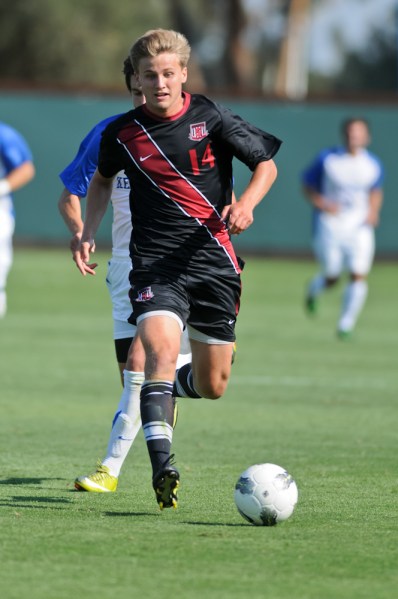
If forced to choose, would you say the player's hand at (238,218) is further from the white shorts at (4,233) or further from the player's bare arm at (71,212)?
the white shorts at (4,233)

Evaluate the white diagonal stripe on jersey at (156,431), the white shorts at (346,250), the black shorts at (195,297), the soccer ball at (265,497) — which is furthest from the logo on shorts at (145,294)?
the white shorts at (346,250)

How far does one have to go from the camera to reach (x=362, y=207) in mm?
17844

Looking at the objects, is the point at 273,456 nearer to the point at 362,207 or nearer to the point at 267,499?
the point at 267,499

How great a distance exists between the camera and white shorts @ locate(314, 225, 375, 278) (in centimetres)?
1712

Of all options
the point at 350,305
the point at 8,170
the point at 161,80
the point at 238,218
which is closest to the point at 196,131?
the point at 161,80

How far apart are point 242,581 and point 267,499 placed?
1036 millimetres

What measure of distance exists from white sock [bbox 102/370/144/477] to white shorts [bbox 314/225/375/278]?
10.4 m

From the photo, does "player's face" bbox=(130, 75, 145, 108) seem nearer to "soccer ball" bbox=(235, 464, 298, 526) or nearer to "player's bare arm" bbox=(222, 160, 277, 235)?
"player's bare arm" bbox=(222, 160, 277, 235)

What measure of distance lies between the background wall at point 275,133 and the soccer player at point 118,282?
20084mm

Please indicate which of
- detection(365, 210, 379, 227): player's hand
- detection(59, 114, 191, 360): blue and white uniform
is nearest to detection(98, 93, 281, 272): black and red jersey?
detection(59, 114, 191, 360): blue and white uniform

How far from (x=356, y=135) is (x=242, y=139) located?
35.3ft

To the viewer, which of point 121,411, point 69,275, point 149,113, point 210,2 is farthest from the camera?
point 210,2

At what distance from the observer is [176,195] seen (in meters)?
6.44

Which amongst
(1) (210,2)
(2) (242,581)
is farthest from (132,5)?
(2) (242,581)
